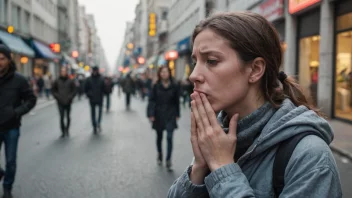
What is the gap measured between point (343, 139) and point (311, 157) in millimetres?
9078

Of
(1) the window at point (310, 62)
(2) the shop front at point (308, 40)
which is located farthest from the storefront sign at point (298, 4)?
(1) the window at point (310, 62)

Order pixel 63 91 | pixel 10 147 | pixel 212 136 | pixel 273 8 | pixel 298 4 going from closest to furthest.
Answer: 1. pixel 212 136
2. pixel 10 147
3. pixel 63 91
4. pixel 298 4
5. pixel 273 8

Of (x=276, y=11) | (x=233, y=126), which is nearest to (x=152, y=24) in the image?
(x=276, y=11)

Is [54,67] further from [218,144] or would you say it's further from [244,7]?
[218,144]

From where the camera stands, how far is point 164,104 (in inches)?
305

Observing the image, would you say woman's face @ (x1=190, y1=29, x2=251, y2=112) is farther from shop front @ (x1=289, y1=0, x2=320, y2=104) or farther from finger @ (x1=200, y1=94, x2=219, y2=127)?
shop front @ (x1=289, y1=0, x2=320, y2=104)

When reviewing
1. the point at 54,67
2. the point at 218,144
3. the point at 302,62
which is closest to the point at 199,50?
the point at 218,144

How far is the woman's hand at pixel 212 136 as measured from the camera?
146 centimetres

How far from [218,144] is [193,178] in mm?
234

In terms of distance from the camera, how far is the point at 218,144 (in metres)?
1.46

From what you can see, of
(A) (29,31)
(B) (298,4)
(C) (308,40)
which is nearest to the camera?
(B) (298,4)

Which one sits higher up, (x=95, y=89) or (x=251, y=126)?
(x=251, y=126)

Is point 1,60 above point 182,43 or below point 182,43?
below

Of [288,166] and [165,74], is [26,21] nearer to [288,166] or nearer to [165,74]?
[165,74]
